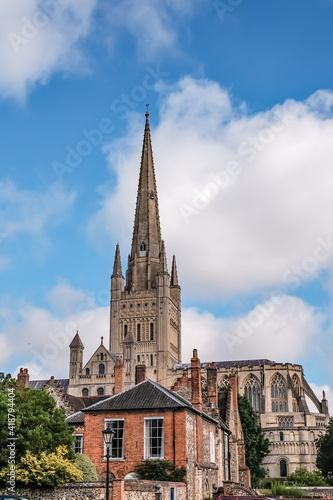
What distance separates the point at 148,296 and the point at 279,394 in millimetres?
33064

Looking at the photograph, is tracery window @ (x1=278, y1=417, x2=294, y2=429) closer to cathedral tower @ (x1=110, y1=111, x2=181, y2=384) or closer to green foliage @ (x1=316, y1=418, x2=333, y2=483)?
cathedral tower @ (x1=110, y1=111, x2=181, y2=384)

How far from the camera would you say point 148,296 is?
12812cm

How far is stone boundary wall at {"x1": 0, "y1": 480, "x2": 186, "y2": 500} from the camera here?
80.4 feet

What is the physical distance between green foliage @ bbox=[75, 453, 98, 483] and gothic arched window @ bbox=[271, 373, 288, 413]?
8475 cm

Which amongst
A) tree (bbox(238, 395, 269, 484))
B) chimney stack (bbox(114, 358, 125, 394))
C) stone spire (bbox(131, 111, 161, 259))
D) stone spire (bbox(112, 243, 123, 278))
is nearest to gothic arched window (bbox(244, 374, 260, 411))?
stone spire (bbox(131, 111, 161, 259))

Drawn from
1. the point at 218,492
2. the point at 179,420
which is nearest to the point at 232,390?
the point at 218,492

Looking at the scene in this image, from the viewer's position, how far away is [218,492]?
34031 mm

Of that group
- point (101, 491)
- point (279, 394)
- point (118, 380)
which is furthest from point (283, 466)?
point (101, 491)

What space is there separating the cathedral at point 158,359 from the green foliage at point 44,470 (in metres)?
69.8

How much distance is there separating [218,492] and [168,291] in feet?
307

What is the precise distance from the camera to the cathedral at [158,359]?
3765 inches

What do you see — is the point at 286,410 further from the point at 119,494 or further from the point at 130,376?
the point at 119,494

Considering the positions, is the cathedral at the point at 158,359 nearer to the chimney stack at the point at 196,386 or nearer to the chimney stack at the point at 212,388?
the chimney stack at the point at 212,388

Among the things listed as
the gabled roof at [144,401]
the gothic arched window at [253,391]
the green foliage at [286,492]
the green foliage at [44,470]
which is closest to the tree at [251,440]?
the green foliage at [286,492]
